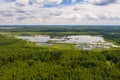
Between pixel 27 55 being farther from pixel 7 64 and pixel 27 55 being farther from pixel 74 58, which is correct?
pixel 74 58

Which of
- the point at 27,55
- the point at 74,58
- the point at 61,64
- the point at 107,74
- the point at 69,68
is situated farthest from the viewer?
the point at 27,55

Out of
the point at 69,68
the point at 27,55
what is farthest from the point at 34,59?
the point at 69,68

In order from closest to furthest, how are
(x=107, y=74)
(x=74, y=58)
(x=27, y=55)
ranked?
(x=107, y=74) < (x=74, y=58) < (x=27, y=55)

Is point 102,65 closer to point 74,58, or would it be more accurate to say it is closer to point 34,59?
point 74,58

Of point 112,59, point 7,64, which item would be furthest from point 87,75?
point 7,64

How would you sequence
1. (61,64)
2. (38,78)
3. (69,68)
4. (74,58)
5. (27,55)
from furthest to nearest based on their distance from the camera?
1. (27,55)
2. (74,58)
3. (61,64)
4. (69,68)
5. (38,78)

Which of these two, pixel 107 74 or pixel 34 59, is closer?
pixel 107 74

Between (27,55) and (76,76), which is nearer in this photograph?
(76,76)

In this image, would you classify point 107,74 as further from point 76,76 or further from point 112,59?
point 112,59

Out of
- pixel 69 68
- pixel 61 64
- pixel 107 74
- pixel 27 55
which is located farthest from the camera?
pixel 27 55
